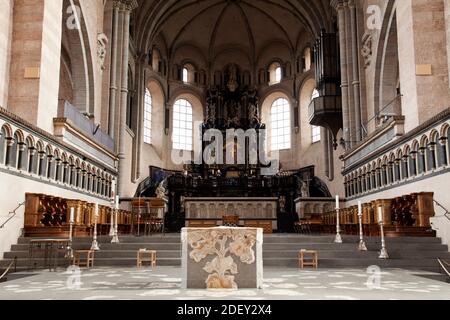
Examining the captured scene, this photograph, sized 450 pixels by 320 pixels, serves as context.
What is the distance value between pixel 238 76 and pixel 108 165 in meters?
16.7

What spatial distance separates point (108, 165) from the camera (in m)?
20.6

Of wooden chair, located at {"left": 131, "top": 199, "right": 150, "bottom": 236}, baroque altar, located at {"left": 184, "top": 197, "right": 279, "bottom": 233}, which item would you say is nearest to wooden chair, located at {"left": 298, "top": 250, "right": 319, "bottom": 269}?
wooden chair, located at {"left": 131, "top": 199, "right": 150, "bottom": 236}

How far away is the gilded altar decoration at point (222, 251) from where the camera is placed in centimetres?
650

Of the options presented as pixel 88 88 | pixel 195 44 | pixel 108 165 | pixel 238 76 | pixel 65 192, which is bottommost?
pixel 65 192

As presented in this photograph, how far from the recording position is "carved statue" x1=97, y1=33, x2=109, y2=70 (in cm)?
2080

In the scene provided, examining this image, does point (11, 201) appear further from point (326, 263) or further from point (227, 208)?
point (227, 208)

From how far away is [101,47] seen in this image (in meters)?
21.0

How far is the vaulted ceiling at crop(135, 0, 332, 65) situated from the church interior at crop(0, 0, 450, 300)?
0.38ft

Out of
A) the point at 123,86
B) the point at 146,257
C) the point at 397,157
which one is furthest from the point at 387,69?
the point at 146,257

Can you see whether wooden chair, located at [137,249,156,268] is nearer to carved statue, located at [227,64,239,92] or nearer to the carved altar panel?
the carved altar panel

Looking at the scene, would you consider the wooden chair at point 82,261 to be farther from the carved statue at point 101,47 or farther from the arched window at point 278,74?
the arched window at point 278,74
